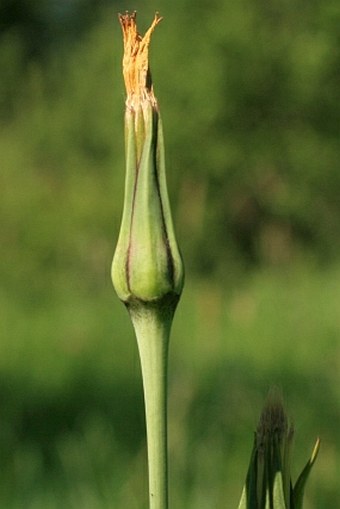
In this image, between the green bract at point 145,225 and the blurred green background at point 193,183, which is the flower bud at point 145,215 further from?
the blurred green background at point 193,183

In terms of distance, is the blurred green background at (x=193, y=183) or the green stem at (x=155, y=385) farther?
the blurred green background at (x=193, y=183)

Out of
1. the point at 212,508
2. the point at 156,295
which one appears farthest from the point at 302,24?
the point at 156,295

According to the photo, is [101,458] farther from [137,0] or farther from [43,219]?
[137,0]

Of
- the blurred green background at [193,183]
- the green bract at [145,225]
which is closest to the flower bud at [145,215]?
the green bract at [145,225]

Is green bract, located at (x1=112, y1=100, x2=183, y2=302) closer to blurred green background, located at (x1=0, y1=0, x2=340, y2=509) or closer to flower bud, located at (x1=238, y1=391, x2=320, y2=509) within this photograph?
flower bud, located at (x1=238, y1=391, x2=320, y2=509)

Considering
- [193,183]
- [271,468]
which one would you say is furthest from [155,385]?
[193,183]

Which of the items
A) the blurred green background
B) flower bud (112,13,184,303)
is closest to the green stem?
flower bud (112,13,184,303)

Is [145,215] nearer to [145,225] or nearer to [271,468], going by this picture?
[145,225]
